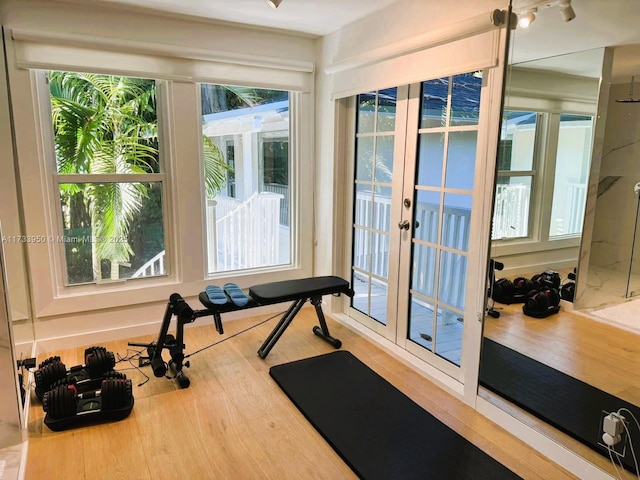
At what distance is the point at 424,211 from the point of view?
2869mm

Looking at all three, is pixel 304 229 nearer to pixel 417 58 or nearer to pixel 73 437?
pixel 417 58

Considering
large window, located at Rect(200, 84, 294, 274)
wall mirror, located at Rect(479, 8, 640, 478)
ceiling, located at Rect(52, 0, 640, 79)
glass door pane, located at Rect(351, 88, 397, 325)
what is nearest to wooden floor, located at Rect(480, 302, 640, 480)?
wall mirror, located at Rect(479, 8, 640, 478)

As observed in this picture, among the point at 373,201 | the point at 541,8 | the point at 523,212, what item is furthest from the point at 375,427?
the point at 541,8

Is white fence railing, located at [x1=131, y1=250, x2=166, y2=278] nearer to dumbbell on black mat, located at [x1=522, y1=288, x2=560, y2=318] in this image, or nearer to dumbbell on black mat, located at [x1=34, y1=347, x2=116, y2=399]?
dumbbell on black mat, located at [x1=34, y1=347, x2=116, y2=399]

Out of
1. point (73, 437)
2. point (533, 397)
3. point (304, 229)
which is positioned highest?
point (304, 229)

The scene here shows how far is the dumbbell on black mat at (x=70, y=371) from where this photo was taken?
245cm

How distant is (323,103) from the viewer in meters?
3.70

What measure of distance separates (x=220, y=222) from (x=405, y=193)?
1.60 metres

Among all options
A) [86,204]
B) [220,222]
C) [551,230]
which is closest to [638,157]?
[551,230]

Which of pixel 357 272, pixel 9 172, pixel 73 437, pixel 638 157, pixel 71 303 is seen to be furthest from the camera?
pixel 357 272

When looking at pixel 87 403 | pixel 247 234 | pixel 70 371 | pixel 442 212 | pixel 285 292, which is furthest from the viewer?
pixel 247 234

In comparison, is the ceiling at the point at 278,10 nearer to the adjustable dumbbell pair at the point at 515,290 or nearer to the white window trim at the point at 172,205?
the white window trim at the point at 172,205

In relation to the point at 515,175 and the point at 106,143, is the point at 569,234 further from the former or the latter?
the point at 106,143

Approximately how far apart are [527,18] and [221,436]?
8.38ft
